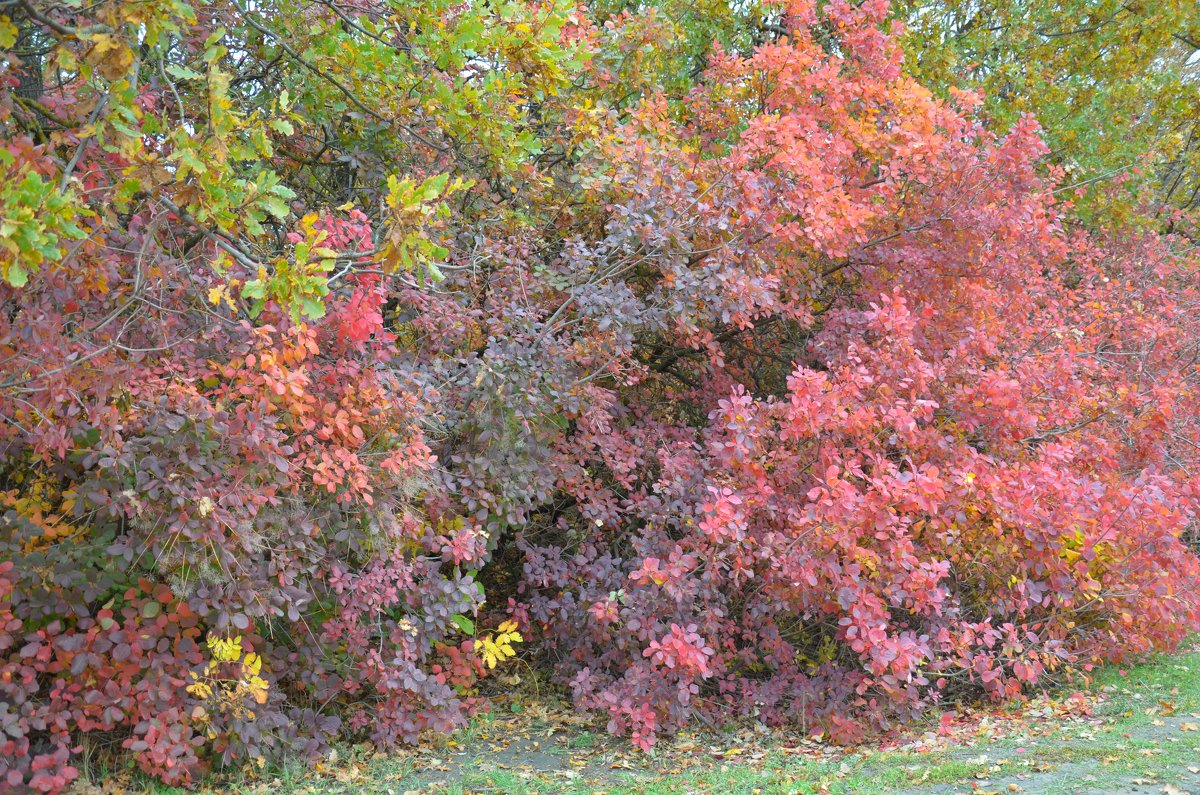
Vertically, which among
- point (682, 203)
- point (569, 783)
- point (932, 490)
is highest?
point (682, 203)

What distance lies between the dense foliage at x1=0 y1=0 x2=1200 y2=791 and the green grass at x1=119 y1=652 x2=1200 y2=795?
293 millimetres

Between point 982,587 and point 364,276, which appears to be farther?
point 982,587

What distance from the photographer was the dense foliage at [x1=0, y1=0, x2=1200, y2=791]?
431 centimetres

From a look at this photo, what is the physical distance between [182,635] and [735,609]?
3193mm

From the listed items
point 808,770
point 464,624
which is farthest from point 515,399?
point 808,770

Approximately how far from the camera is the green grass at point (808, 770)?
15.0ft

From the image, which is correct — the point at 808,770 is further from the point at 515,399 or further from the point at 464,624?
the point at 515,399

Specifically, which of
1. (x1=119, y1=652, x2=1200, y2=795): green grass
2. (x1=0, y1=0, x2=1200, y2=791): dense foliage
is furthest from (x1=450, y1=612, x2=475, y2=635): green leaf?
(x1=119, y1=652, x2=1200, y2=795): green grass

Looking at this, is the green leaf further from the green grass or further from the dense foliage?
the green grass

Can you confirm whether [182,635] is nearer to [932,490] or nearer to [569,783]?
[569,783]

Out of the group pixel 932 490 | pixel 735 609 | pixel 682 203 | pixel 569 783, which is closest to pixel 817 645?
pixel 735 609

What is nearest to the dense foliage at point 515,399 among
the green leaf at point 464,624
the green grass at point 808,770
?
the green leaf at point 464,624

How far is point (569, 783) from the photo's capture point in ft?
16.2

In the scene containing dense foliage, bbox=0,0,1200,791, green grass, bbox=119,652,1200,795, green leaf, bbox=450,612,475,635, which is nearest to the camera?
dense foliage, bbox=0,0,1200,791
